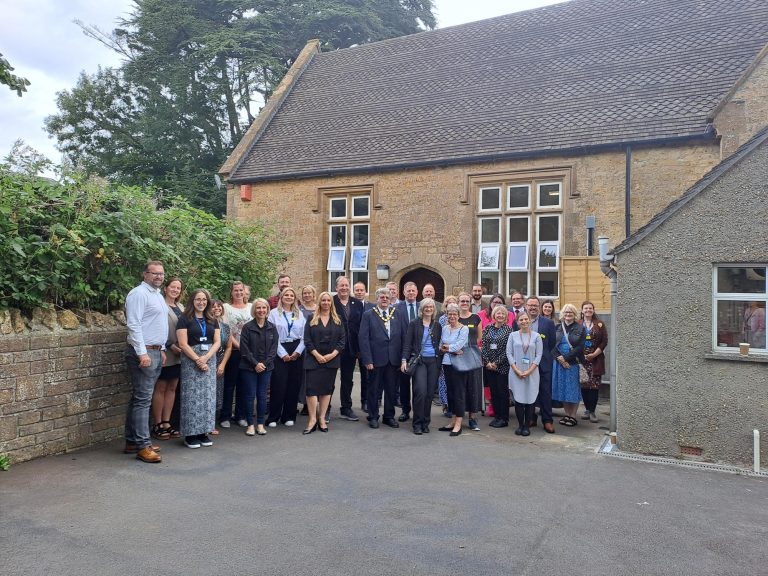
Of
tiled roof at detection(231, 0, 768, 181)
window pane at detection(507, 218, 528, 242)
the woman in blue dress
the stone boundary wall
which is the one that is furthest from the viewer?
window pane at detection(507, 218, 528, 242)

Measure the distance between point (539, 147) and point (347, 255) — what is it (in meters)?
6.17

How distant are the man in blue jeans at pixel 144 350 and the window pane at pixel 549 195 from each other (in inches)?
410

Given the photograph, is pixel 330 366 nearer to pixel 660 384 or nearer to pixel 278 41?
pixel 660 384

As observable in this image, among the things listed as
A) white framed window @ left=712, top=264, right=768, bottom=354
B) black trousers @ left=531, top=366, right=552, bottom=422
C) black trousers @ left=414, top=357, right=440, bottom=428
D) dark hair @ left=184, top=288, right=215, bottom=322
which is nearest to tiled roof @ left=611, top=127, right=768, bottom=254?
white framed window @ left=712, top=264, right=768, bottom=354

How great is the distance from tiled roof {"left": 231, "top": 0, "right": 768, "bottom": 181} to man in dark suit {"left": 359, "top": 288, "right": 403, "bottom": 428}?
7800 mm

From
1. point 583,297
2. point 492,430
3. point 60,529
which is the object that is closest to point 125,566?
point 60,529

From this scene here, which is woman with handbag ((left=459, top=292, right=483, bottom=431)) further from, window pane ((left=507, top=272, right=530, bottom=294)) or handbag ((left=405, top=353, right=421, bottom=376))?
window pane ((left=507, top=272, right=530, bottom=294))

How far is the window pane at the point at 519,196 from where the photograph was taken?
14.5 meters

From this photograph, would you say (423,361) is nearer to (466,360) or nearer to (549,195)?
(466,360)

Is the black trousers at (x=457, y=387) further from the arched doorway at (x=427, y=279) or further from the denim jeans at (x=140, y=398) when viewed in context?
the arched doorway at (x=427, y=279)

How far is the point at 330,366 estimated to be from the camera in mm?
7684

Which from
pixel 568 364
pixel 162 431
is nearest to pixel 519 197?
pixel 568 364

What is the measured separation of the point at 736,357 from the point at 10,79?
26.6ft

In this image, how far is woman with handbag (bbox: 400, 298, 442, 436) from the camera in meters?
7.73
